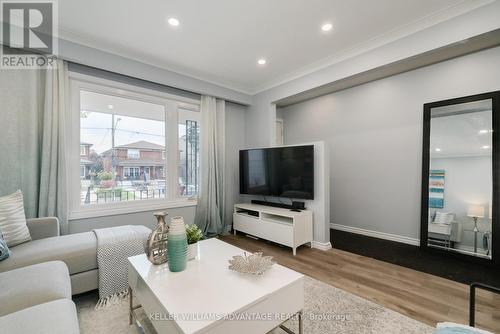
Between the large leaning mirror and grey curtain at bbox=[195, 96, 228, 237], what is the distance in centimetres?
292

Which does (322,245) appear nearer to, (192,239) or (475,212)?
(475,212)

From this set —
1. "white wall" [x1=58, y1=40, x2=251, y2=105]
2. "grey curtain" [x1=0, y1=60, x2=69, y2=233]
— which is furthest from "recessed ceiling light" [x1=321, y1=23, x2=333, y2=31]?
"grey curtain" [x1=0, y1=60, x2=69, y2=233]

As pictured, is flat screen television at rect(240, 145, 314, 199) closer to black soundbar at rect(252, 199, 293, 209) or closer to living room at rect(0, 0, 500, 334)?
living room at rect(0, 0, 500, 334)

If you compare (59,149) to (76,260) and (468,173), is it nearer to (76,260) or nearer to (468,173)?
(76,260)

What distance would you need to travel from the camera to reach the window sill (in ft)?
8.41

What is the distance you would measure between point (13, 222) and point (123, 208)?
44.9 inches

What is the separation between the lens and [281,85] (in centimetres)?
356

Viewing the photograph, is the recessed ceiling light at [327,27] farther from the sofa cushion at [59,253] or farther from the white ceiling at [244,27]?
the sofa cushion at [59,253]

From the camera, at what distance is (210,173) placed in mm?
3580

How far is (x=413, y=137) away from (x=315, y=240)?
6.51 ft

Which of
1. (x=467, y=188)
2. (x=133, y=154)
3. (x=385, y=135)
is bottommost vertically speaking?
(x=467, y=188)

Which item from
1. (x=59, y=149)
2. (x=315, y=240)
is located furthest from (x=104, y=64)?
(x=315, y=240)

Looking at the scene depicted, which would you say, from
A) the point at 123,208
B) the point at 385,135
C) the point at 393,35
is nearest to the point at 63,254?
the point at 123,208

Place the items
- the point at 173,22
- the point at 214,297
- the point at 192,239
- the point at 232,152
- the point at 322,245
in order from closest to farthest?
the point at 214,297 < the point at 192,239 < the point at 173,22 < the point at 322,245 < the point at 232,152
